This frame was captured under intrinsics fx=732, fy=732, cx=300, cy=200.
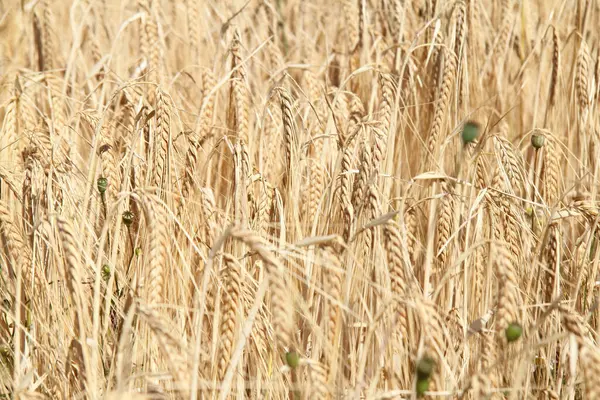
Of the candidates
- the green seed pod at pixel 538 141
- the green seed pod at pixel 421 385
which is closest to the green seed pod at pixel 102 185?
the green seed pod at pixel 421 385

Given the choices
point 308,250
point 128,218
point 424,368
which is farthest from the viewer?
point 128,218

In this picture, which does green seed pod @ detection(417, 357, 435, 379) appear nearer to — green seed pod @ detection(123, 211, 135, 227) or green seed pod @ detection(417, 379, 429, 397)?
green seed pod @ detection(417, 379, 429, 397)

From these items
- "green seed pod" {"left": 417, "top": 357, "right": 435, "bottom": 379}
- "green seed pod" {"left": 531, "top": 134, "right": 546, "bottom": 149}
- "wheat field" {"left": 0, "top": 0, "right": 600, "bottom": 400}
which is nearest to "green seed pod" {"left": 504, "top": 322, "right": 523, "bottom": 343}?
"wheat field" {"left": 0, "top": 0, "right": 600, "bottom": 400}

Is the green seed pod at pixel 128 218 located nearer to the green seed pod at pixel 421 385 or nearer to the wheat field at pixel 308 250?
the wheat field at pixel 308 250

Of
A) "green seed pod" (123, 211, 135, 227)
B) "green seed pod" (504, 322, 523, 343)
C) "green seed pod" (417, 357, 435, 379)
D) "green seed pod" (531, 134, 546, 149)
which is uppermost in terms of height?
"green seed pod" (531, 134, 546, 149)

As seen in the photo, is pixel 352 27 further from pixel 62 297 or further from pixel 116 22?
pixel 62 297

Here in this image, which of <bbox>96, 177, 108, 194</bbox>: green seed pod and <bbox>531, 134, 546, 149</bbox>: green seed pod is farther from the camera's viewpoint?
<bbox>531, 134, 546, 149</bbox>: green seed pod

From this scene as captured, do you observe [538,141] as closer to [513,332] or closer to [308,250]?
[308,250]

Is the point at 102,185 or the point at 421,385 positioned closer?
the point at 421,385

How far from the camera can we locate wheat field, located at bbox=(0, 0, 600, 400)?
1.18m

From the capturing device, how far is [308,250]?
1.49 metres

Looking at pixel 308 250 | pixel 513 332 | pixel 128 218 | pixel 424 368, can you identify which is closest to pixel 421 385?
pixel 424 368

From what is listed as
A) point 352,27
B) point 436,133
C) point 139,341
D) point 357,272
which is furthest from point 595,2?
point 139,341

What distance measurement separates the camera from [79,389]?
139 centimetres
